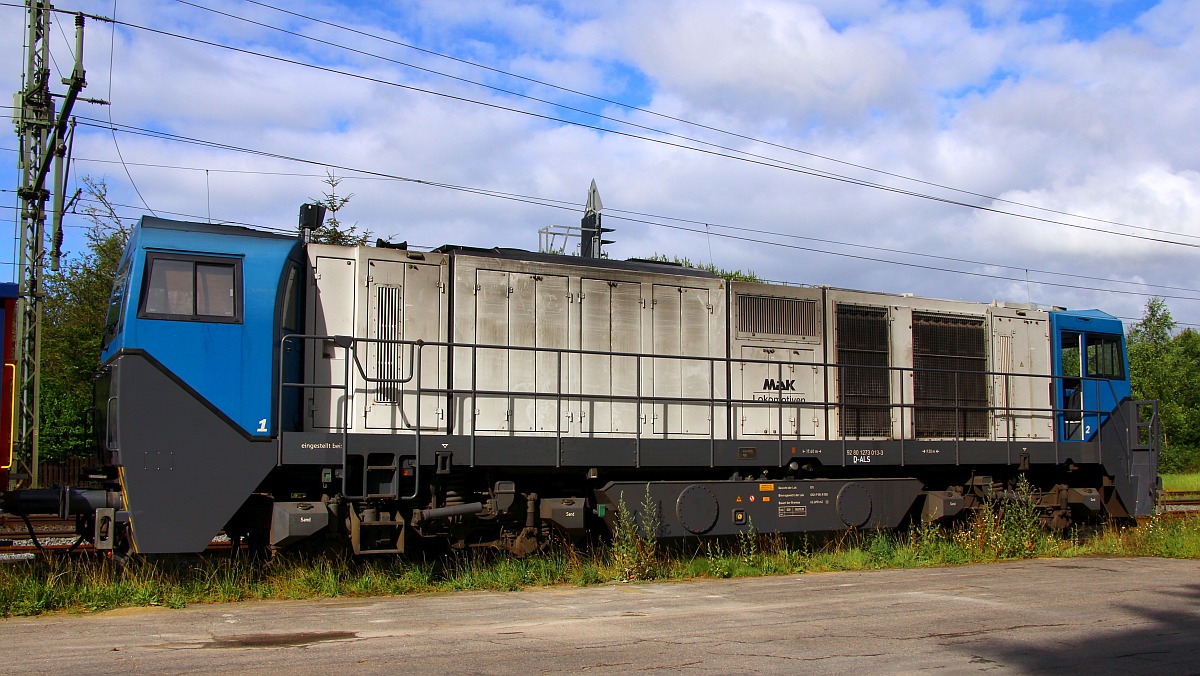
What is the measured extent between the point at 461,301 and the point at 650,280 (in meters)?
2.63

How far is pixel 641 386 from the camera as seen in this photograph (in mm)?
11695

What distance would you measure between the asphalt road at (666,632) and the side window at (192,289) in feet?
9.42

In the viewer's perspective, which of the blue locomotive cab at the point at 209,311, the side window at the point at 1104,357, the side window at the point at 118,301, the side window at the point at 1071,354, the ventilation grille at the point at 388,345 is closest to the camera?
the blue locomotive cab at the point at 209,311

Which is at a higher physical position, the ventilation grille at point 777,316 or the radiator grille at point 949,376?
the ventilation grille at point 777,316

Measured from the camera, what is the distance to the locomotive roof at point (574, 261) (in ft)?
36.7

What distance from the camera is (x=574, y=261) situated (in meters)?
11.7

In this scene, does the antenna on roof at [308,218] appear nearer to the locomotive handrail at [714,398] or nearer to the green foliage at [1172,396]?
the locomotive handrail at [714,398]

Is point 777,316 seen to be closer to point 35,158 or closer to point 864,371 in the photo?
point 864,371

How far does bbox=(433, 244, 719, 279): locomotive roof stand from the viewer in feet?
36.7

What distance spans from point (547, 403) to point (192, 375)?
13.3ft

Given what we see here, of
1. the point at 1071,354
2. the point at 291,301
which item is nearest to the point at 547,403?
the point at 291,301

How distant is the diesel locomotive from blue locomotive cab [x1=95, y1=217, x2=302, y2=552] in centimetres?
2

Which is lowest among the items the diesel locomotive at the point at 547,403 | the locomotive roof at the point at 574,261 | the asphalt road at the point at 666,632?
the asphalt road at the point at 666,632

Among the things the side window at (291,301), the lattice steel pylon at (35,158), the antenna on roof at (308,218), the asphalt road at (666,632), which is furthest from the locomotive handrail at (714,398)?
the lattice steel pylon at (35,158)
